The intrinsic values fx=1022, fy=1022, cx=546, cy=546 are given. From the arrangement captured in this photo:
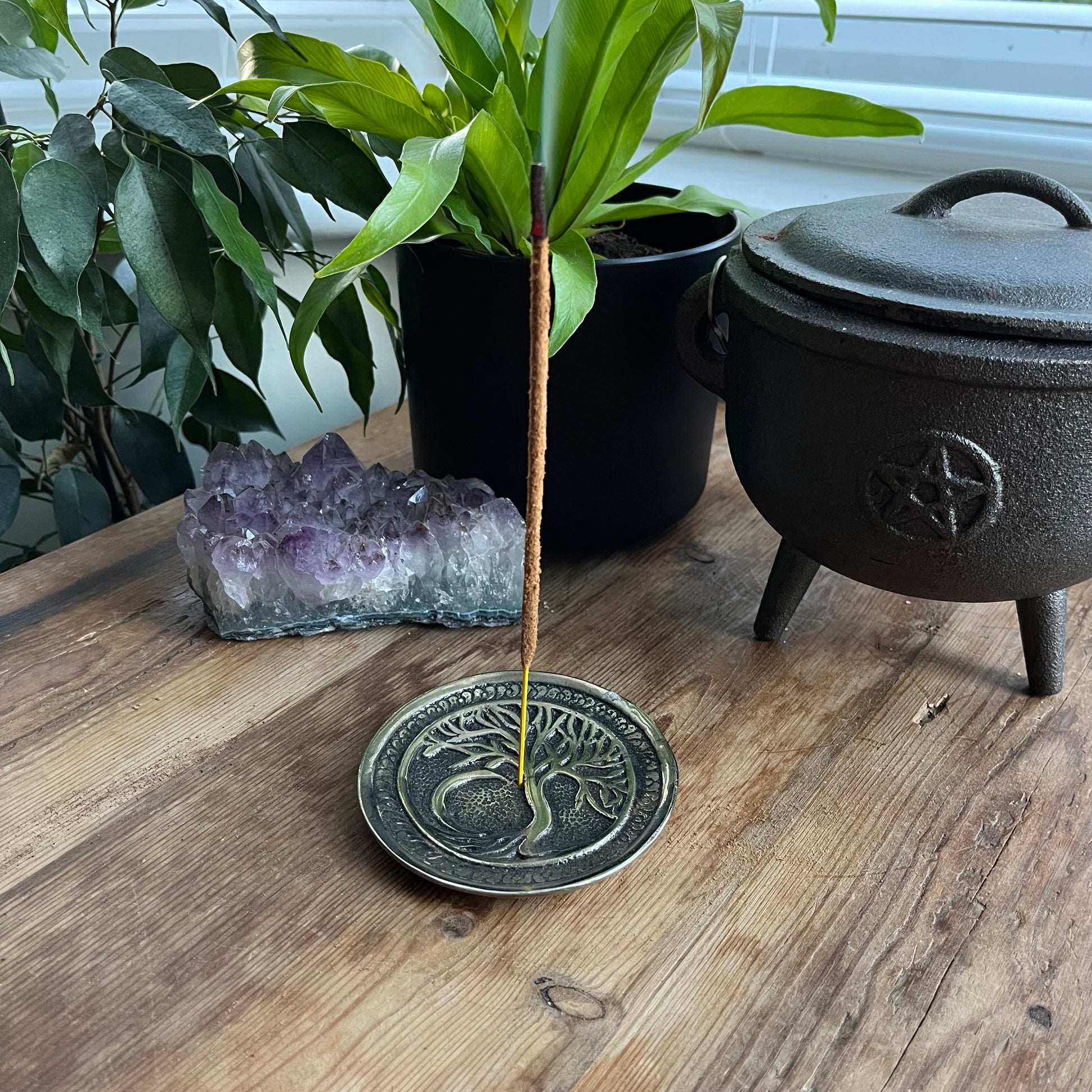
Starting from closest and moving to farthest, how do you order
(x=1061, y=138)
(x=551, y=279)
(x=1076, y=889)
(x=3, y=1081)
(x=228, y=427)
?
(x=3, y=1081) → (x=1076, y=889) → (x=551, y=279) → (x=228, y=427) → (x=1061, y=138)

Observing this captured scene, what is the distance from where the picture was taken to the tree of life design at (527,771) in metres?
0.63

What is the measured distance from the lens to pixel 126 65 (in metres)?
0.77

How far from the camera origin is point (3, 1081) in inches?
19.3

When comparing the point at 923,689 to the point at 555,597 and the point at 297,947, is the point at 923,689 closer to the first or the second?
the point at 555,597

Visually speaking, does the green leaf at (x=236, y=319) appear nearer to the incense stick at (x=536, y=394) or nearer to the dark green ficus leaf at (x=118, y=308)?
the dark green ficus leaf at (x=118, y=308)

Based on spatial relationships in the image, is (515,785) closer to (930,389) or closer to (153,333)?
(930,389)

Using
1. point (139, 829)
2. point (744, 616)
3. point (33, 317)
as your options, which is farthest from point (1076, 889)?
point (33, 317)

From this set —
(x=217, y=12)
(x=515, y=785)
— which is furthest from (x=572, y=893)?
(x=217, y=12)

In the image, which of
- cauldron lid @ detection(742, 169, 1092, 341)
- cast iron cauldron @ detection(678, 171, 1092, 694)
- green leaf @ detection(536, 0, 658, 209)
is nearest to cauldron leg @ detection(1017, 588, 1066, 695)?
cast iron cauldron @ detection(678, 171, 1092, 694)

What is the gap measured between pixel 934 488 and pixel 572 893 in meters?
0.34

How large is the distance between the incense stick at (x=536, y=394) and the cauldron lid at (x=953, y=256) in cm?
22

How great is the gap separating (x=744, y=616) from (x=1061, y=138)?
697mm

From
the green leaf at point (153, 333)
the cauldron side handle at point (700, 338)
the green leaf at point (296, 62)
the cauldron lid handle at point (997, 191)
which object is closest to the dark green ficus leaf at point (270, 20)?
the green leaf at point (296, 62)

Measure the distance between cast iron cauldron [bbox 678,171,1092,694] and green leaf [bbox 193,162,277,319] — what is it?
1.10ft
